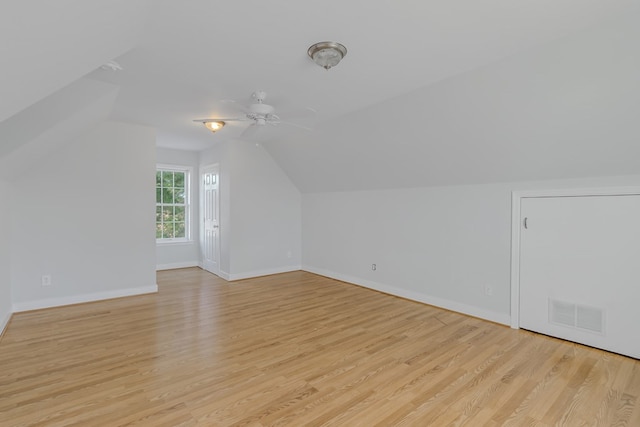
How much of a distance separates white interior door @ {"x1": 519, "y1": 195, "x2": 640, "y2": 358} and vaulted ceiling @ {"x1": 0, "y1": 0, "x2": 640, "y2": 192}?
1.13 ft

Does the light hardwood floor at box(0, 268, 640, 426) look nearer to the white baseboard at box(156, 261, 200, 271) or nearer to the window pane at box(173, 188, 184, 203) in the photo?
the white baseboard at box(156, 261, 200, 271)

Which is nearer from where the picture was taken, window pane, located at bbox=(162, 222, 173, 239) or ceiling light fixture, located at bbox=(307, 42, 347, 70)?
ceiling light fixture, located at bbox=(307, 42, 347, 70)

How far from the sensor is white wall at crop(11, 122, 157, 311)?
372 cm

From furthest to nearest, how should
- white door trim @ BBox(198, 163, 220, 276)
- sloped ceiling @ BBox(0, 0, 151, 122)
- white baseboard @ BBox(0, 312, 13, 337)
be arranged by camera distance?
white door trim @ BBox(198, 163, 220, 276), white baseboard @ BBox(0, 312, 13, 337), sloped ceiling @ BBox(0, 0, 151, 122)

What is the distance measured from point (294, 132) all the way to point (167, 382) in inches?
144

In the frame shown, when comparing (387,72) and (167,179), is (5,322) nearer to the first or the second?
(167,179)

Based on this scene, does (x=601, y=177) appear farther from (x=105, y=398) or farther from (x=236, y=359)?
(x=105, y=398)

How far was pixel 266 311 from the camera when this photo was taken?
380 cm

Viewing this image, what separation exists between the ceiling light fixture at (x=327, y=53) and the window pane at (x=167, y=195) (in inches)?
197

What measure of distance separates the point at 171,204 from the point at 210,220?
3.32 feet

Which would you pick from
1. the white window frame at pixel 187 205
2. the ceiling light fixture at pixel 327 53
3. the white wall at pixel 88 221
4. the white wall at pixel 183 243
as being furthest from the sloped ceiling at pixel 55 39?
the white window frame at pixel 187 205

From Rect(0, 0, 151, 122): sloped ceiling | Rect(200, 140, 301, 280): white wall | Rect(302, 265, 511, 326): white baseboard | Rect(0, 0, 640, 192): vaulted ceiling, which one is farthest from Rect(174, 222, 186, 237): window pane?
Rect(0, 0, 151, 122): sloped ceiling

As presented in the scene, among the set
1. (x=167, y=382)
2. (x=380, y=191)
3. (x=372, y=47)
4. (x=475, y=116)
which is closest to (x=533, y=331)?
(x=475, y=116)

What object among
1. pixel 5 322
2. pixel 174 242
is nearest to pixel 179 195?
pixel 174 242
